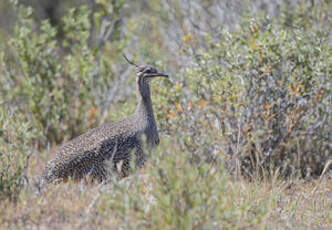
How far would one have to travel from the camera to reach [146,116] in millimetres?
6273

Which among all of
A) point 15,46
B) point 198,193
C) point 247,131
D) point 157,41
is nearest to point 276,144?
point 247,131

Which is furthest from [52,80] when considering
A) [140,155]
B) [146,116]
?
[140,155]

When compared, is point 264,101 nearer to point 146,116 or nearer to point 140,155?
point 146,116

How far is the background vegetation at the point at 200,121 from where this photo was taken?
163 inches

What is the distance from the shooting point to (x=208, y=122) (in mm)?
6938

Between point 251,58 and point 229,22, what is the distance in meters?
2.63

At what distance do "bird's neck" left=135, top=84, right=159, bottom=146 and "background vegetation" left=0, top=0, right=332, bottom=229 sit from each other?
0.31 metres

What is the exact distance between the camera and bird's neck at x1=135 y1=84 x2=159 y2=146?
6.13m

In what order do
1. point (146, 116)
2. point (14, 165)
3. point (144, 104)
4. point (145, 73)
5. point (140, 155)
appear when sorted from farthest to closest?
point (145, 73) < point (144, 104) < point (146, 116) < point (140, 155) < point (14, 165)

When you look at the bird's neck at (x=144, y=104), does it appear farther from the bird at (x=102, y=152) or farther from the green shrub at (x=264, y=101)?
the green shrub at (x=264, y=101)

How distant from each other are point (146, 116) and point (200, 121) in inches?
38.5

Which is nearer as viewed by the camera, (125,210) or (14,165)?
(125,210)

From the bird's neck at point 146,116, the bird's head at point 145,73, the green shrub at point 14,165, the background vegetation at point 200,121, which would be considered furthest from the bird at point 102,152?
the green shrub at point 14,165

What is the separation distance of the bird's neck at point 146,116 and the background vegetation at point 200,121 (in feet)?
1.01
